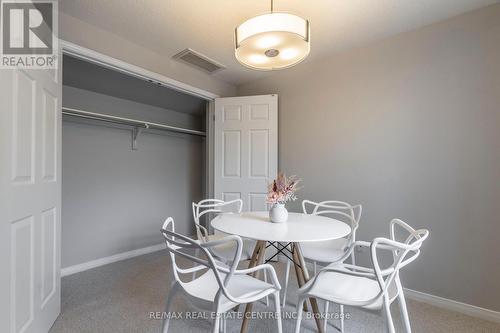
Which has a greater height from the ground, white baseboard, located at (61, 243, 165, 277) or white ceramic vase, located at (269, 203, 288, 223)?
white ceramic vase, located at (269, 203, 288, 223)

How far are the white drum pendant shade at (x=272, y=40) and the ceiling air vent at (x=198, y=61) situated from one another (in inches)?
44.0

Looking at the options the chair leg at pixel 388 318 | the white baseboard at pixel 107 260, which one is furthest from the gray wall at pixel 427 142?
the white baseboard at pixel 107 260

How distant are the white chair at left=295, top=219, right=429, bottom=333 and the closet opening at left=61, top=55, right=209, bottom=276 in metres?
2.53

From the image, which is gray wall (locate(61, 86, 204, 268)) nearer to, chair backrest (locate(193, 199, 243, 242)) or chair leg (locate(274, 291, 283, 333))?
chair backrest (locate(193, 199, 243, 242))

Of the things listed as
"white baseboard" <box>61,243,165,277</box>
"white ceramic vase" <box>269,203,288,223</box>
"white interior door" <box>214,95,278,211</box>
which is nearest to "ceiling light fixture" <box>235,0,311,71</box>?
"white ceramic vase" <box>269,203,288,223</box>

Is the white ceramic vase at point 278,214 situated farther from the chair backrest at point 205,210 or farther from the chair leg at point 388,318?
the chair leg at point 388,318

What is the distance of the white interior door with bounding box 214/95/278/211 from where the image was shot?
3.04 meters

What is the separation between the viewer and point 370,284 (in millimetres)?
1389

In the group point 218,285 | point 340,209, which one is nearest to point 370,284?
point 218,285

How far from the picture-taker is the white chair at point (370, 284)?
1.11 m

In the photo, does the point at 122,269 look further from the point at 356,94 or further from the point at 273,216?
the point at 356,94

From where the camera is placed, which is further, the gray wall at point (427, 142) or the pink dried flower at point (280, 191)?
the gray wall at point (427, 142)

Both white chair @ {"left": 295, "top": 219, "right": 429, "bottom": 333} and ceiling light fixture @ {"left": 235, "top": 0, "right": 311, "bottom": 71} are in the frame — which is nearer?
white chair @ {"left": 295, "top": 219, "right": 429, "bottom": 333}

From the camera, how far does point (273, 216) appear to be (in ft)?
5.97
